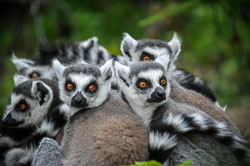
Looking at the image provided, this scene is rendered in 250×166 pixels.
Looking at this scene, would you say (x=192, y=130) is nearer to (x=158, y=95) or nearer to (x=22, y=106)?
(x=158, y=95)

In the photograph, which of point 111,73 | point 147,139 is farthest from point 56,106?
point 147,139

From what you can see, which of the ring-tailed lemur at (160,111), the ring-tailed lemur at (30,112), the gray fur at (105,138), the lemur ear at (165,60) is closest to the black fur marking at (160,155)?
the ring-tailed lemur at (160,111)

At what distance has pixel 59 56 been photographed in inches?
251

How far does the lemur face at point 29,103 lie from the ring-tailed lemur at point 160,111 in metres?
1.26

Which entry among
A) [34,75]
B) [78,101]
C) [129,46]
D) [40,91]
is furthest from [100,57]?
[78,101]

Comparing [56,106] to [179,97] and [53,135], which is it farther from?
[179,97]

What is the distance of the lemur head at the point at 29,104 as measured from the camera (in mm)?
4996

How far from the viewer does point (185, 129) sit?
3.99 metres

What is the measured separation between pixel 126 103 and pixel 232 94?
5480 mm

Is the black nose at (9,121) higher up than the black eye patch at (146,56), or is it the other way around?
the black eye patch at (146,56)

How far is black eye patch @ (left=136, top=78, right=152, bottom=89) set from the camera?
4645 mm

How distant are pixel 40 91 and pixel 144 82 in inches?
65.8

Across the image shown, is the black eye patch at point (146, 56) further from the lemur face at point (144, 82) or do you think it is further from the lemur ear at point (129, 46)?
the lemur face at point (144, 82)

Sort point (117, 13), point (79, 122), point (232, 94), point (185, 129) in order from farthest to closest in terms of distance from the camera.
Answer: point (117, 13) < point (232, 94) < point (79, 122) < point (185, 129)
